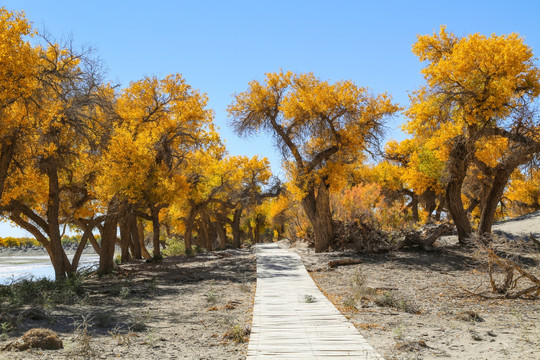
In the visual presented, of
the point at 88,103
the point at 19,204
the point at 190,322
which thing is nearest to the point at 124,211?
the point at 19,204

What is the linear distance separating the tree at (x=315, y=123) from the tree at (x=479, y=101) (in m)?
2.28

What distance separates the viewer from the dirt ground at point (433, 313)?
20.0 ft

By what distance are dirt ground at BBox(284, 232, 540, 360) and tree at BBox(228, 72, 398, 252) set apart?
518cm

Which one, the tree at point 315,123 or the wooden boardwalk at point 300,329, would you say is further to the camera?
the tree at point 315,123

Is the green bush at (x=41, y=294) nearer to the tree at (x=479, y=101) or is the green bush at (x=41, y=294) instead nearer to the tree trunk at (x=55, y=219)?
the tree trunk at (x=55, y=219)

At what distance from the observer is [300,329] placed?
731 cm

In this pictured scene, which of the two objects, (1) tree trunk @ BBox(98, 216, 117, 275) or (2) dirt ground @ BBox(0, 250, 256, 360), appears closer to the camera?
(2) dirt ground @ BBox(0, 250, 256, 360)

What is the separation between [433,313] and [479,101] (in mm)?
9244

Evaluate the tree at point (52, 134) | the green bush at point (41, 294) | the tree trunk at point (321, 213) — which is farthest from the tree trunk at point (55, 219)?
the tree trunk at point (321, 213)

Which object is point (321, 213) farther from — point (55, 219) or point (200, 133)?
point (55, 219)

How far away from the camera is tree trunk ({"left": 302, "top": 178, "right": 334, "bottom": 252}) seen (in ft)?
66.5

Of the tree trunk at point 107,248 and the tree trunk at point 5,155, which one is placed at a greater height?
the tree trunk at point 5,155

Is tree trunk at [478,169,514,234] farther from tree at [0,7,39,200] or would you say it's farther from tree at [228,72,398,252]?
tree at [0,7,39,200]

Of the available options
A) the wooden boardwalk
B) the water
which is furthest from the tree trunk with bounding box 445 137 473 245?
the water
